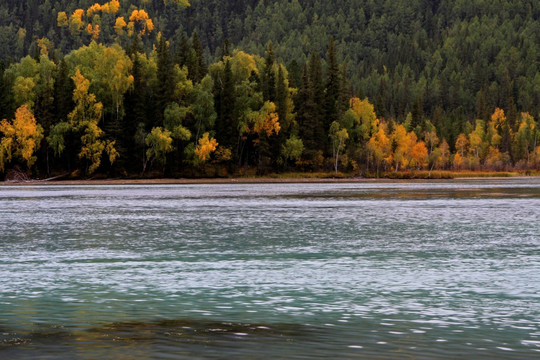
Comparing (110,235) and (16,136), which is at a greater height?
(16,136)

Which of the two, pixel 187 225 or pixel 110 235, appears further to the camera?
pixel 187 225

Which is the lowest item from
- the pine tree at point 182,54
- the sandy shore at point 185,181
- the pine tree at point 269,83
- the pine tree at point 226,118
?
the sandy shore at point 185,181

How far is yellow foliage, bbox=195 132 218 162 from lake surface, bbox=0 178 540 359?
7891 centimetres

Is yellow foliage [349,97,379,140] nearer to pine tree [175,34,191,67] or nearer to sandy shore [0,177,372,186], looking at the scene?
sandy shore [0,177,372,186]

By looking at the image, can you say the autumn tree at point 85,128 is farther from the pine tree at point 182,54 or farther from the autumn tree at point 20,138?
the pine tree at point 182,54

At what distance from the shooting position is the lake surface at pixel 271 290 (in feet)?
50.7

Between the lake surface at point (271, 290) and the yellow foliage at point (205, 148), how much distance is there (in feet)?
259

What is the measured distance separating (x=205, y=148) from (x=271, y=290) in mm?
102252

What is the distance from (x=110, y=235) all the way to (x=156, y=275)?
47.7 ft

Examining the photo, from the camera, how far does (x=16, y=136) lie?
4633 inches

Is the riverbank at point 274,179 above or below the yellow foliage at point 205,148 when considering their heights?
below

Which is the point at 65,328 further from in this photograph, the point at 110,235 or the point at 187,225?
the point at 187,225

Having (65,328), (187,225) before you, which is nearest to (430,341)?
(65,328)

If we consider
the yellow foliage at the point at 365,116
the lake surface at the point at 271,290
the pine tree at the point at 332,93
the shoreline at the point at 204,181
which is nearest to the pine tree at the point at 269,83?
the shoreline at the point at 204,181
